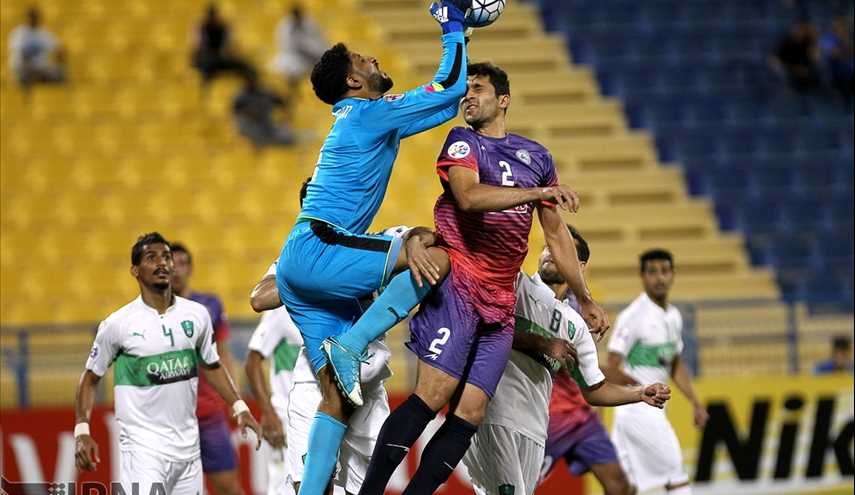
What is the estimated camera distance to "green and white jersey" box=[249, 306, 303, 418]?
9883 mm

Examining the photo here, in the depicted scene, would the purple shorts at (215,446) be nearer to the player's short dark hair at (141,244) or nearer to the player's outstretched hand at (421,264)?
the player's short dark hair at (141,244)

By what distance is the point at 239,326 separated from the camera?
42.4 ft

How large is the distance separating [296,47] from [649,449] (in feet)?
29.9

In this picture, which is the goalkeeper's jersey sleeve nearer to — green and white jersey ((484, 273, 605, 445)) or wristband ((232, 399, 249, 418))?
green and white jersey ((484, 273, 605, 445))

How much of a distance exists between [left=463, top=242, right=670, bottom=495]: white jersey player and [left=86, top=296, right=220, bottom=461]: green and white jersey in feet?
6.01

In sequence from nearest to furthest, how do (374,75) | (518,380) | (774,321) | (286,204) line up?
(374,75) < (518,380) < (774,321) < (286,204)

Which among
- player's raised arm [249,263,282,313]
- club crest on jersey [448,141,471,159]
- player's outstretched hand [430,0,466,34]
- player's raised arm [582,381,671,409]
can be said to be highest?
player's outstretched hand [430,0,466,34]

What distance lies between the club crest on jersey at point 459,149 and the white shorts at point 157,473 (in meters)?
2.75

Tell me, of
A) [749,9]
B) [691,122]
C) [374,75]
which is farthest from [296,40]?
[374,75]

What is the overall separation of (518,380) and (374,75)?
181 centimetres

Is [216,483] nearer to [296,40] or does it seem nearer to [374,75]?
[374,75]

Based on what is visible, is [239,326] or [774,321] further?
[774,321]

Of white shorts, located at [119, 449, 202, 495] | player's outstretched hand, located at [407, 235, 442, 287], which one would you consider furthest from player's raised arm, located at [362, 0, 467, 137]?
white shorts, located at [119, 449, 202, 495]

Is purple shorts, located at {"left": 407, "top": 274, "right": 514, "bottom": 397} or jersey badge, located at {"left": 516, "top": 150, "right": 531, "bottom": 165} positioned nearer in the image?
purple shorts, located at {"left": 407, "top": 274, "right": 514, "bottom": 397}
